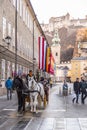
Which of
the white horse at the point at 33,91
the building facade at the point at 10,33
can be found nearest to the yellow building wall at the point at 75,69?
the building facade at the point at 10,33

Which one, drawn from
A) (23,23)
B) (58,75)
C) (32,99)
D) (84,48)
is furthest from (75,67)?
(32,99)

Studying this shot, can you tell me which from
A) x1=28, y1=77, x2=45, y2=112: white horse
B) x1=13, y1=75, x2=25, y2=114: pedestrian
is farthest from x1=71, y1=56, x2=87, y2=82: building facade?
x1=28, y1=77, x2=45, y2=112: white horse

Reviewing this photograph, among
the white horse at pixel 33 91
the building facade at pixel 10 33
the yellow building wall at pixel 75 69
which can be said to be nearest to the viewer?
the white horse at pixel 33 91

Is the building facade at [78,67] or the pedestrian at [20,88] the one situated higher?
the building facade at [78,67]

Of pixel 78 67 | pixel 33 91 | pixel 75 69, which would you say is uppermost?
pixel 78 67

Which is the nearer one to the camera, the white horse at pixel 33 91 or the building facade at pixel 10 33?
the white horse at pixel 33 91

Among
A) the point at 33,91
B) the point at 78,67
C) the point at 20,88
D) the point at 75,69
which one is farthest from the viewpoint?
the point at 78,67

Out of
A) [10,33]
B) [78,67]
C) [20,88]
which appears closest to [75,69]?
[78,67]

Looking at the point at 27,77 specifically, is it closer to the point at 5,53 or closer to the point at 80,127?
the point at 80,127

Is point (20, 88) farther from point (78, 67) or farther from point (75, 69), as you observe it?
point (78, 67)

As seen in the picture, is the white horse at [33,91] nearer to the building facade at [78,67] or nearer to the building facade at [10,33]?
the building facade at [10,33]

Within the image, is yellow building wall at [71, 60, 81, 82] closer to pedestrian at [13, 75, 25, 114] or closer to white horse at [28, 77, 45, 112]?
pedestrian at [13, 75, 25, 114]

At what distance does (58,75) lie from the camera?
16350cm

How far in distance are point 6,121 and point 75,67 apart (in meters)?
146
